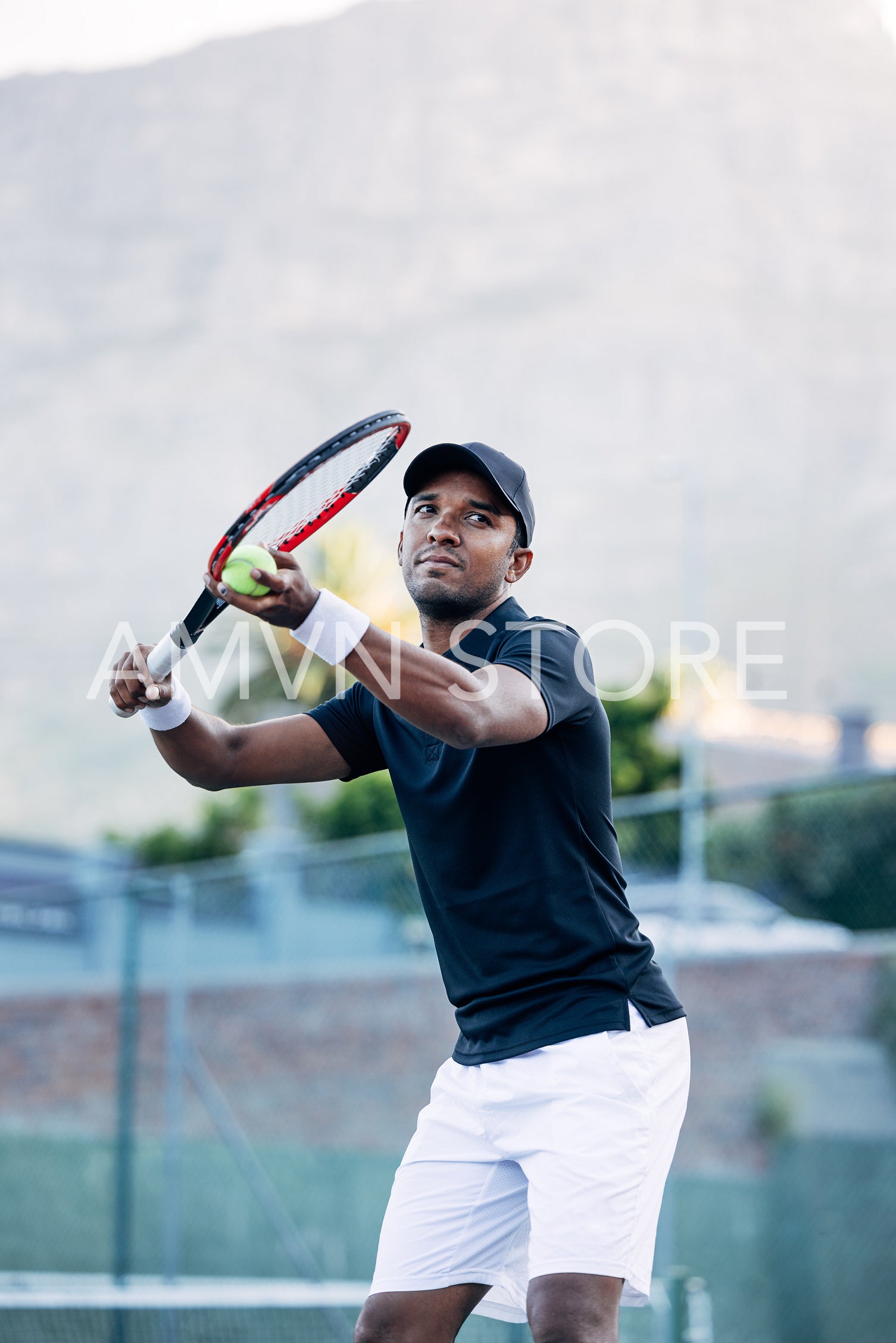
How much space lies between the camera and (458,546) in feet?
10.9

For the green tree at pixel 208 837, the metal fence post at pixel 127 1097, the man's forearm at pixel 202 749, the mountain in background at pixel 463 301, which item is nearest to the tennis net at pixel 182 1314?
the metal fence post at pixel 127 1097

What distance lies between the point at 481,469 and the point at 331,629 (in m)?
0.78

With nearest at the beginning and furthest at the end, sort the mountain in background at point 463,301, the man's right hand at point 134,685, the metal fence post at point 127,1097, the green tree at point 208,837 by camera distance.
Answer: the man's right hand at point 134,685
the metal fence post at point 127,1097
the green tree at point 208,837
the mountain in background at point 463,301

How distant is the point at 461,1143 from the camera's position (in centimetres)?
330

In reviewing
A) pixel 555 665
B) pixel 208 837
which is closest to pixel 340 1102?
pixel 555 665

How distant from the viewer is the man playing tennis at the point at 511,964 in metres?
2.99

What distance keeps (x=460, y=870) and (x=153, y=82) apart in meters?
184

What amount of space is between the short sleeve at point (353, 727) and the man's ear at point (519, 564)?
449mm

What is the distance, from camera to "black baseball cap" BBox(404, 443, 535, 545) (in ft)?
10.9

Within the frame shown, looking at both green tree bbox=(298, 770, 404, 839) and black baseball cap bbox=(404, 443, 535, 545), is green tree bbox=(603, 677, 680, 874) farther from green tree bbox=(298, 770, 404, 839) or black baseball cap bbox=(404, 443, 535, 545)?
black baseball cap bbox=(404, 443, 535, 545)

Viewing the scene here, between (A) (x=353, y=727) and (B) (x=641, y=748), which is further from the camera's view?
(B) (x=641, y=748)

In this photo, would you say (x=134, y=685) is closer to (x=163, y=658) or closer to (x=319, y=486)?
(x=163, y=658)

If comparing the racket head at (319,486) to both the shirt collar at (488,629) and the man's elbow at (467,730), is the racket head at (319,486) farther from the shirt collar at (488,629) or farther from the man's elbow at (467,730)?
the man's elbow at (467,730)

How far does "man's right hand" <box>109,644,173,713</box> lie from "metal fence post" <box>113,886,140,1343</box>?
221 inches
